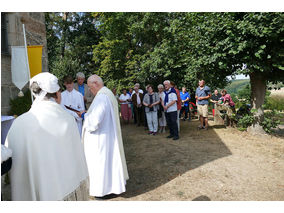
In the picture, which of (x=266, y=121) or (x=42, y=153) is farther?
(x=266, y=121)

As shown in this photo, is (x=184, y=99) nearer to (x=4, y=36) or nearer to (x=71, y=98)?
(x=71, y=98)

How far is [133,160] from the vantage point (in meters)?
5.19

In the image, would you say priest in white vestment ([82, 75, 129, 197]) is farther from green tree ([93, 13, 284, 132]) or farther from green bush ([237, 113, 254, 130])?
green bush ([237, 113, 254, 130])

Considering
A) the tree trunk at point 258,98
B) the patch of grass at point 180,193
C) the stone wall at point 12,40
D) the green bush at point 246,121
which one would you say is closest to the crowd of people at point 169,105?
the green bush at point 246,121

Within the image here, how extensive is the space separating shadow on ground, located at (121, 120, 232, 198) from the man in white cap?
6.09ft

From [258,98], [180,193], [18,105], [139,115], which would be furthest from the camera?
[139,115]

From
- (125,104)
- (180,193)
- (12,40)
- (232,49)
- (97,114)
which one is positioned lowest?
(180,193)

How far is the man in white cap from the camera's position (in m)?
1.69

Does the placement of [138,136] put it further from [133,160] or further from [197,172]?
[197,172]

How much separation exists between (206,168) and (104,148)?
250cm

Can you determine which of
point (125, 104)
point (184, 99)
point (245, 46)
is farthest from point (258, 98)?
point (125, 104)

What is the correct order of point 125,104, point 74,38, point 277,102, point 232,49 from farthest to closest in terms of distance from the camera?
point 74,38 → point 277,102 → point 125,104 → point 232,49

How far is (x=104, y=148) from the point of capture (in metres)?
3.19

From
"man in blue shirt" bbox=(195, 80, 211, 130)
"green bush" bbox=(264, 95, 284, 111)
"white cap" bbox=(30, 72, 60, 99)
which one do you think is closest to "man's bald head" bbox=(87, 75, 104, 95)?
"white cap" bbox=(30, 72, 60, 99)
